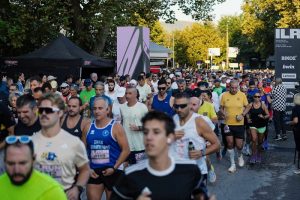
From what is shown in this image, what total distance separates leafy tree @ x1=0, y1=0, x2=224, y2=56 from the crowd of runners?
42.5 feet

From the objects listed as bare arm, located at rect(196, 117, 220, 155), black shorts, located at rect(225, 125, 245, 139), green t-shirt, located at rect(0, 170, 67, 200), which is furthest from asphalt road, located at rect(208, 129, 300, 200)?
green t-shirt, located at rect(0, 170, 67, 200)

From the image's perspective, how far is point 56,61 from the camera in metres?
19.2

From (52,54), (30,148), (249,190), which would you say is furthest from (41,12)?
(30,148)

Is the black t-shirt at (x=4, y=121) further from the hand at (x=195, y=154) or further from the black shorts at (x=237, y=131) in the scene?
the black shorts at (x=237, y=131)

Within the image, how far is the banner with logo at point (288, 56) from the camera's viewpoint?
1692 centimetres

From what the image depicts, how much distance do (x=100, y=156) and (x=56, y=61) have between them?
1300 cm

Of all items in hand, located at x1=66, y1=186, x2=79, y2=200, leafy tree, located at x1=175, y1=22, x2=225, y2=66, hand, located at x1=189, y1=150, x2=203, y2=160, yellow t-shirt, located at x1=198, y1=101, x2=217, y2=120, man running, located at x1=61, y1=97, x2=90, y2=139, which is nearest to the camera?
hand, located at x1=66, y1=186, x2=79, y2=200

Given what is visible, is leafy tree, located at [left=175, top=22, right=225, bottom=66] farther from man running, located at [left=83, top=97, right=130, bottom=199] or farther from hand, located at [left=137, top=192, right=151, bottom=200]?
hand, located at [left=137, top=192, right=151, bottom=200]

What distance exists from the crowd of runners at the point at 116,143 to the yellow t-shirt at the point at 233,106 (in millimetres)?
21

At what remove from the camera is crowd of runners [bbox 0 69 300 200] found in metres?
3.59

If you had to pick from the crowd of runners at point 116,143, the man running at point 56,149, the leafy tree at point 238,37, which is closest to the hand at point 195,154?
the crowd of runners at point 116,143

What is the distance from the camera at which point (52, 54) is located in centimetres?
1972

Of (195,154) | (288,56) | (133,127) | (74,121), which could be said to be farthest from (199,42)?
(195,154)

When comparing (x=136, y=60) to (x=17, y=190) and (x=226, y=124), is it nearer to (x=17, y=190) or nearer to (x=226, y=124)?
(x=226, y=124)
